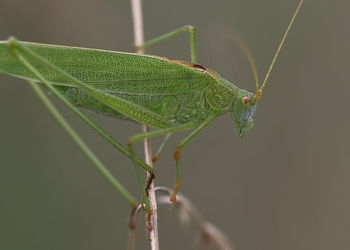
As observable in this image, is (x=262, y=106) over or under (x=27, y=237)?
over

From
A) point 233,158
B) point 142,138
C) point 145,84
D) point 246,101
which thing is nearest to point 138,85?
point 145,84

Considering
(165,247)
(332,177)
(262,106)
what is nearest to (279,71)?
(262,106)

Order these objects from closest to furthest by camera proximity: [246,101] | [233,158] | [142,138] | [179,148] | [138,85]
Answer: [142,138], [179,148], [138,85], [246,101], [233,158]

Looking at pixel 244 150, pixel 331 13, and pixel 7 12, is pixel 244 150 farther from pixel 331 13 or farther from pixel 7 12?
pixel 7 12

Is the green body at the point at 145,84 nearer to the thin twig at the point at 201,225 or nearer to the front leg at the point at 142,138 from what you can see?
the front leg at the point at 142,138

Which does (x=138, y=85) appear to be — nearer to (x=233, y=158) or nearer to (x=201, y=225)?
(x=201, y=225)

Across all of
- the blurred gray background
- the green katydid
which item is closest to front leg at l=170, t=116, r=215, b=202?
the green katydid

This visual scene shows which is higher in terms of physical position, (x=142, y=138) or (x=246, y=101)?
(x=246, y=101)
